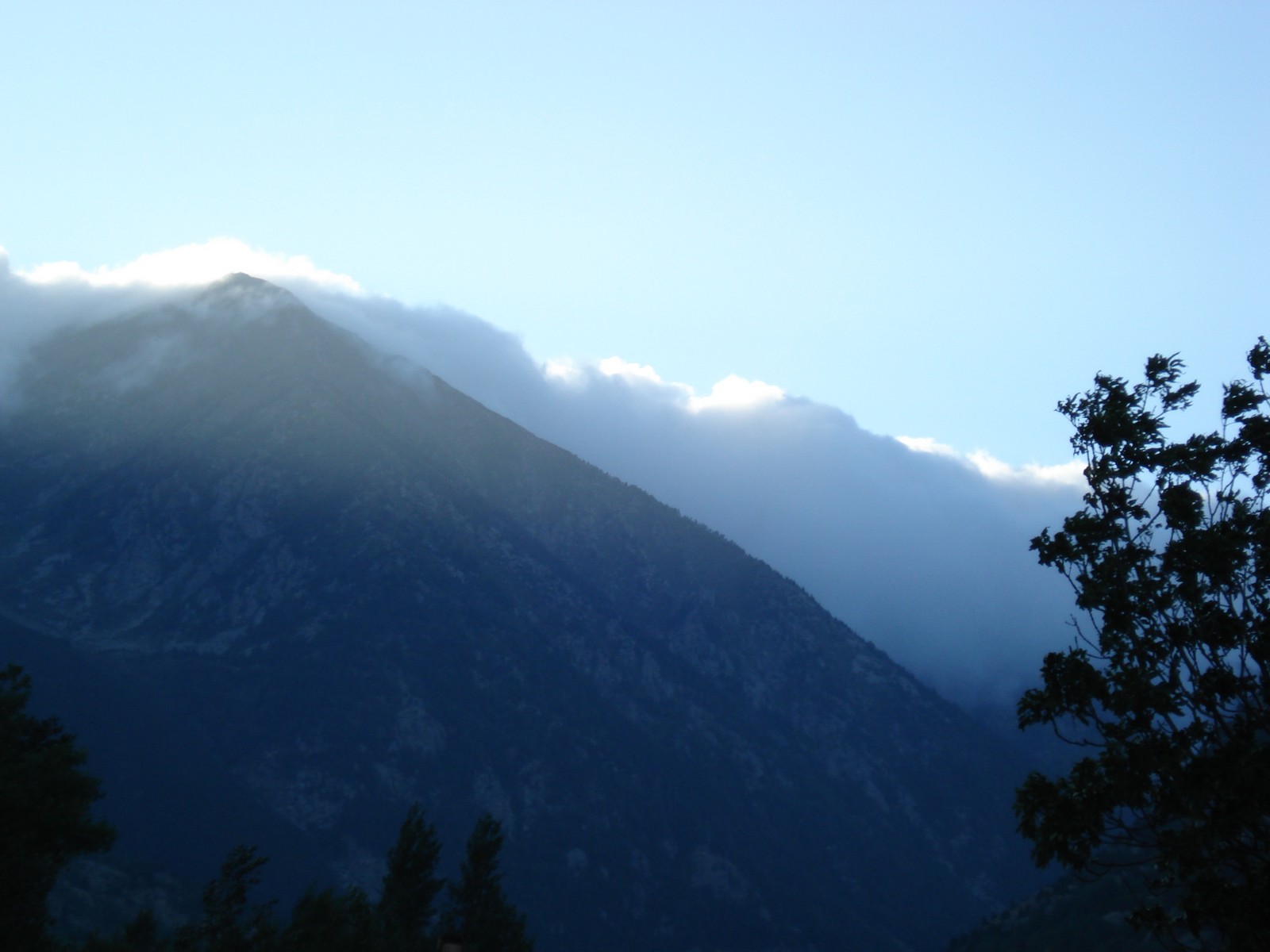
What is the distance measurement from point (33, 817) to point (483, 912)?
173 ft

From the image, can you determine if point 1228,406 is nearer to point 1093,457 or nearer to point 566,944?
point 1093,457

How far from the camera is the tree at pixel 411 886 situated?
85.8 m

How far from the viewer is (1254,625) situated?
2523 centimetres

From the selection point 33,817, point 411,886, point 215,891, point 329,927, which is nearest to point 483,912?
point 411,886

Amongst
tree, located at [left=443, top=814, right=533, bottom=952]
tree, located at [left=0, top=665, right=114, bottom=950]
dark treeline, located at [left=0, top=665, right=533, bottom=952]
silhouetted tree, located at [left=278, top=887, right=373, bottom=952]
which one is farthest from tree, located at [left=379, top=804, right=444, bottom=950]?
tree, located at [left=0, top=665, right=114, bottom=950]

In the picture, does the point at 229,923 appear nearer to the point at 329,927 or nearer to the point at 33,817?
the point at 329,927

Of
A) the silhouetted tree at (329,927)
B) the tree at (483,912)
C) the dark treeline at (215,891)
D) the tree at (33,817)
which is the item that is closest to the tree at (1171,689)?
the dark treeline at (215,891)

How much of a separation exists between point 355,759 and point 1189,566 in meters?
186

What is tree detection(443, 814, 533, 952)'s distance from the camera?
290 feet

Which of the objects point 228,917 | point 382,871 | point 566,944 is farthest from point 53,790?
point 566,944

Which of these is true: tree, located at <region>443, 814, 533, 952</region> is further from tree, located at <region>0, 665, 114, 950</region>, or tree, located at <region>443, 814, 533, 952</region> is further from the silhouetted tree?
tree, located at <region>0, 665, 114, 950</region>

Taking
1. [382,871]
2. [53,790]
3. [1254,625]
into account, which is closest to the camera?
[1254,625]

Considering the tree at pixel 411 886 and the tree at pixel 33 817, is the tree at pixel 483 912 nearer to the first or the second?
the tree at pixel 411 886

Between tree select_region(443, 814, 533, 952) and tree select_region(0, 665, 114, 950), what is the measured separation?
1686 inches
